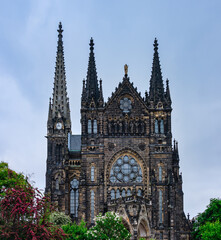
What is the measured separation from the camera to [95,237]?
54.2 meters

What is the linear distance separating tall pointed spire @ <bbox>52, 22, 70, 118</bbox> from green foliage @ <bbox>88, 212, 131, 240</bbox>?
130ft

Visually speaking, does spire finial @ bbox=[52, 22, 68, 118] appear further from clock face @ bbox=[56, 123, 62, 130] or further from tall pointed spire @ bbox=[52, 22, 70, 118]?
clock face @ bbox=[56, 123, 62, 130]

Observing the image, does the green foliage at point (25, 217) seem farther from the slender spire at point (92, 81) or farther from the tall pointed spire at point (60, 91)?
the tall pointed spire at point (60, 91)

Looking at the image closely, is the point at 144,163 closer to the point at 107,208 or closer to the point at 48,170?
the point at 107,208

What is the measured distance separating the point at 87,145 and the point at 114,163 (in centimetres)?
469

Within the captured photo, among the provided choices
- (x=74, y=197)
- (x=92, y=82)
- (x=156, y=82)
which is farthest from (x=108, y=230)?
(x=156, y=82)

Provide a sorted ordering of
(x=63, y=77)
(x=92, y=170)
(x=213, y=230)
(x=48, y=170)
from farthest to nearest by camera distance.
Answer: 1. (x=63, y=77)
2. (x=48, y=170)
3. (x=92, y=170)
4. (x=213, y=230)

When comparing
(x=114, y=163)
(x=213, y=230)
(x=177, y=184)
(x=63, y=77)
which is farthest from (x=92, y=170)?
(x=63, y=77)

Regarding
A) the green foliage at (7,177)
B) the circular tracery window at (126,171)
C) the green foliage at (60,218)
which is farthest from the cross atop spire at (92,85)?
the green foliage at (7,177)

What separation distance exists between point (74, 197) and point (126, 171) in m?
10.4

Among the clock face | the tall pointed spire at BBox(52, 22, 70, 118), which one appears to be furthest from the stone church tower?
the tall pointed spire at BBox(52, 22, 70, 118)

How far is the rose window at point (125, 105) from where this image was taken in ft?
252

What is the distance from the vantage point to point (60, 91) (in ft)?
312

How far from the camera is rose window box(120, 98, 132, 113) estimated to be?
252ft
